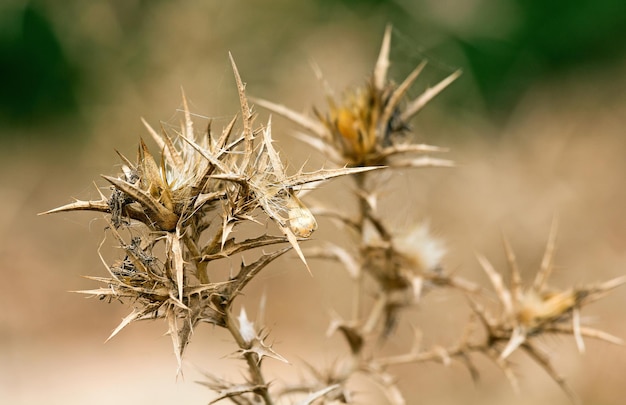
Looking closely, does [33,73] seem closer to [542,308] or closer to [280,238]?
[542,308]

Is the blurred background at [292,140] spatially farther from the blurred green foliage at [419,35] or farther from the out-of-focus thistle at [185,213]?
the out-of-focus thistle at [185,213]

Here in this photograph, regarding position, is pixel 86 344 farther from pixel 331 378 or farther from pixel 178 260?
pixel 178 260

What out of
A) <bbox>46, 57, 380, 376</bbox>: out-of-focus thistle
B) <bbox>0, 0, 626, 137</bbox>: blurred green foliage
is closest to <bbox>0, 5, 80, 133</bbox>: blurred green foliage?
<bbox>0, 0, 626, 137</bbox>: blurred green foliage

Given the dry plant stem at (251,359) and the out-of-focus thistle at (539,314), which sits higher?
the out-of-focus thistle at (539,314)

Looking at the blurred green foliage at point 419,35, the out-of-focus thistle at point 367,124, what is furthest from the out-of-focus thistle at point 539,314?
the blurred green foliage at point 419,35

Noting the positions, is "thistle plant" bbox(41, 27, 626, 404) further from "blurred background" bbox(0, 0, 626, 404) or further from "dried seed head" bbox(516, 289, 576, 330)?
"blurred background" bbox(0, 0, 626, 404)

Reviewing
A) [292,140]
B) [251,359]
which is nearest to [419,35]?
[292,140]
